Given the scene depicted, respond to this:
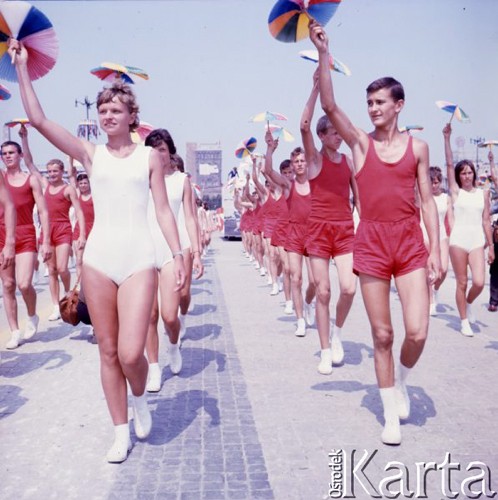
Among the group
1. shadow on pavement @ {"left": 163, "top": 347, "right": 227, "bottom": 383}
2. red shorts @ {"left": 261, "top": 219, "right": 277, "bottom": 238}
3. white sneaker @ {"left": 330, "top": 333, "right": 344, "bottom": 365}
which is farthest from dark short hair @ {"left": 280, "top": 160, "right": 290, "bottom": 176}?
white sneaker @ {"left": 330, "top": 333, "right": 344, "bottom": 365}

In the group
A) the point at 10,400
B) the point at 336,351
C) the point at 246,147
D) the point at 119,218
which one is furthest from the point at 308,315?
the point at 246,147

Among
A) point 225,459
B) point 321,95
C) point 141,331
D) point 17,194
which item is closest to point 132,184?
point 141,331

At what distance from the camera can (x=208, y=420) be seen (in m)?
4.73

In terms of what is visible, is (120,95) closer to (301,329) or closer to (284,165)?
Result: (301,329)

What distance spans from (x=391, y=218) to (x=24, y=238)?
496 centimetres

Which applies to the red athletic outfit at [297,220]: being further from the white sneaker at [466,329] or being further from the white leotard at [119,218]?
the white leotard at [119,218]

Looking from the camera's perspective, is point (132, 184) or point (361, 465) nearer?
point (361, 465)

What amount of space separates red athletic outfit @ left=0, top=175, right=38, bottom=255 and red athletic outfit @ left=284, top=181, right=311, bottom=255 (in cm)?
322

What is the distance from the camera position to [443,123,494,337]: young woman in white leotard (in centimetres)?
827

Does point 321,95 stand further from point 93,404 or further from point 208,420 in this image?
point 93,404

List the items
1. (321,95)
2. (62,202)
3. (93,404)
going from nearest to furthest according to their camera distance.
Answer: (321,95) < (93,404) < (62,202)

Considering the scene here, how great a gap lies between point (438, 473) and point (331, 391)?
185 centimetres

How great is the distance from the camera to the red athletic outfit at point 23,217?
7680 mm

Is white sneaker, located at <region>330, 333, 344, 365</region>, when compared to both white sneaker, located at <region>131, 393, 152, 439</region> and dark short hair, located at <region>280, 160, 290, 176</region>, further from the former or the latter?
dark short hair, located at <region>280, 160, 290, 176</region>
